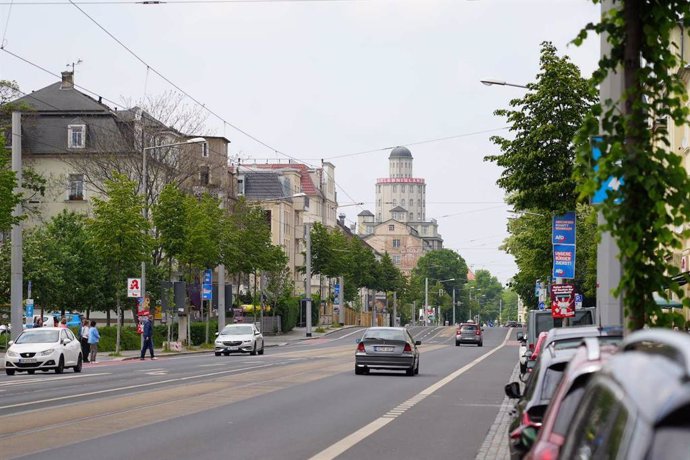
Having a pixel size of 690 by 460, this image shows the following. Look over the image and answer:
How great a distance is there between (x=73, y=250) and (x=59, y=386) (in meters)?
45.4

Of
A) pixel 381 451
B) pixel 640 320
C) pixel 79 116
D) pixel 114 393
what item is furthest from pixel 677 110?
pixel 79 116

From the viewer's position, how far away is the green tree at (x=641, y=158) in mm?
8719

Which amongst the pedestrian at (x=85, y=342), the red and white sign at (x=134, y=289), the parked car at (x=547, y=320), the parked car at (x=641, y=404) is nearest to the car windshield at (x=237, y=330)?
the red and white sign at (x=134, y=289)

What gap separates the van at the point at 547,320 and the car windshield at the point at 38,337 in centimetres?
1374

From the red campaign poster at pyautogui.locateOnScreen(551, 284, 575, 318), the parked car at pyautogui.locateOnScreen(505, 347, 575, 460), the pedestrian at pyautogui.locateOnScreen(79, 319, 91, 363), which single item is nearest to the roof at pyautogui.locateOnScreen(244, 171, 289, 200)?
the pedestrian at pyautogui.locateOnScreen(79, 319, 91, 363)

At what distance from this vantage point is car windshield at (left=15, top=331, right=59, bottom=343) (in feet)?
125

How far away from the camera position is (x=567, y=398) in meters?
6.03

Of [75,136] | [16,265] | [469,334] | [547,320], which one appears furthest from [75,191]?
[547,320]

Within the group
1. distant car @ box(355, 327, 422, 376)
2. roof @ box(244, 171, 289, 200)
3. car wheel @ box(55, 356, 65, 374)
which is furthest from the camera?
roof @ box(244, 171, 289, 200)

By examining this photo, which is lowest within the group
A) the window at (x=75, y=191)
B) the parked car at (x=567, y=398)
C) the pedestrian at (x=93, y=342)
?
the pedestrian at (x=93, y=342)

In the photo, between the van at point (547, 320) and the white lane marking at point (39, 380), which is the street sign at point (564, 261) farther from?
the white lane marking at point (39, 380)

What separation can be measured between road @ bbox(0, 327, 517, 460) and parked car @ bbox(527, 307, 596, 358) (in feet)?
11.9

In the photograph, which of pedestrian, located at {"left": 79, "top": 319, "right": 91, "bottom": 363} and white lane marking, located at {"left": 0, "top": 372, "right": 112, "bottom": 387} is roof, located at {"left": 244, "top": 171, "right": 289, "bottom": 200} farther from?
white lane marking, located at {"left": 0, "top": 372, "right": 112, "bottom": 387}

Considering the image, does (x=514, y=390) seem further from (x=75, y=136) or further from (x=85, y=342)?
(x=75, y=136)
